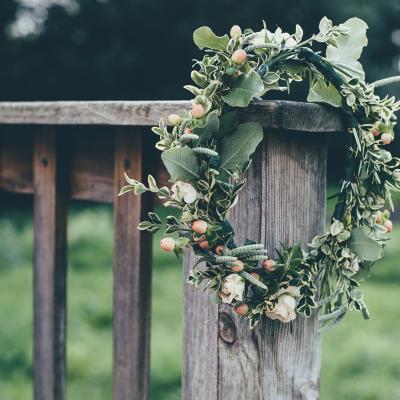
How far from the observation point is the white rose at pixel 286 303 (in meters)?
1.02

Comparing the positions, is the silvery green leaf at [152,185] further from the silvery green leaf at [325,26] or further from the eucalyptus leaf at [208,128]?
the silvery green leaf at [325,26]

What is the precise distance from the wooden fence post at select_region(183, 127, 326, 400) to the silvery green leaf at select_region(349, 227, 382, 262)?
94 millimetres

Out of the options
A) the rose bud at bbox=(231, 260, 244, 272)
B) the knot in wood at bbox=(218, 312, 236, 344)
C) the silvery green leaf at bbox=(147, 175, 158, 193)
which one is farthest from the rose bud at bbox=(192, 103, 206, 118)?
the knot in wood at bbox=(218, 312, 236, 344)

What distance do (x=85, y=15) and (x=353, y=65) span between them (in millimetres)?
9702

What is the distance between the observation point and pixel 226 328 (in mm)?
1131

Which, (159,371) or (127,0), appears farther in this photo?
(127,0)

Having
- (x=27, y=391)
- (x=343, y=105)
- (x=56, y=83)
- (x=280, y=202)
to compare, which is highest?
(x=56, y=83)

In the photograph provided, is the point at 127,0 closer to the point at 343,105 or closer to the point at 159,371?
the point at 159,371

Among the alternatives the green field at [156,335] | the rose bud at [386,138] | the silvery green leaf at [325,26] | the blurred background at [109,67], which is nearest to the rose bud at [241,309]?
the rose bud at [386,138]

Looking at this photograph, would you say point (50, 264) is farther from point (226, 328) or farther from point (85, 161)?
point (226, 328)

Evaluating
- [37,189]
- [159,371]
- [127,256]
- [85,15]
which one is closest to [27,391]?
[159,371]

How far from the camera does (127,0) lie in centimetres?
1000

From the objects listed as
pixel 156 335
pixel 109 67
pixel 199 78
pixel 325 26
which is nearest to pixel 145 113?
pixel 199 78

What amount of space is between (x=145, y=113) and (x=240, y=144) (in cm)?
25
